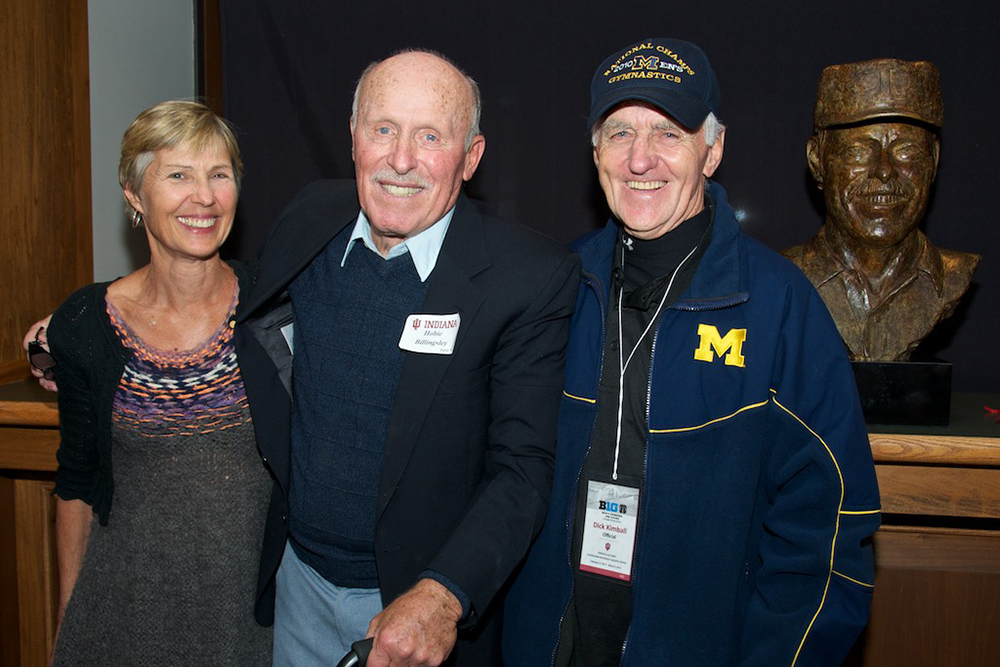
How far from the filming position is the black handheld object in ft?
4.03

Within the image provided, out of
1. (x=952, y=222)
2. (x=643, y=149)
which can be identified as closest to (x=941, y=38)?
(x=952, y=222)

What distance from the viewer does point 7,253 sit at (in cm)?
240

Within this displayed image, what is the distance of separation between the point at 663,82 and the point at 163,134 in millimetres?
1052

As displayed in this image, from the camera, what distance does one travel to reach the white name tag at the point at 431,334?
1.52 metres

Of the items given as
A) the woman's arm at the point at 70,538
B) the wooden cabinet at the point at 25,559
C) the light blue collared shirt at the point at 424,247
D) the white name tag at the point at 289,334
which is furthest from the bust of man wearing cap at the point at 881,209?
the wooden cabinet at the point at 25,559

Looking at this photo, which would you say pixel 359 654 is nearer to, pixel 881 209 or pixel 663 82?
pixel 663 82

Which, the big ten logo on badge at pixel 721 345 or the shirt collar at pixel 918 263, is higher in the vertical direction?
the shirt collar at pixel 918 263

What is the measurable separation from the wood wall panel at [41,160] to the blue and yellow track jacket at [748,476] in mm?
1894

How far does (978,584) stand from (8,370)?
118 inches

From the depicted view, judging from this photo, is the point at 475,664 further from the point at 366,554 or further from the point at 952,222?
the point at 952,222

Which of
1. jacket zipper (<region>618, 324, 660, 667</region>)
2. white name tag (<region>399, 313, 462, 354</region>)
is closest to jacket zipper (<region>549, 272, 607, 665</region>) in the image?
jacket zipper (<region>618, 324, 660, 667</region>)

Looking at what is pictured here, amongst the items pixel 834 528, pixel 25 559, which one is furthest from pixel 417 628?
pixel 25 559

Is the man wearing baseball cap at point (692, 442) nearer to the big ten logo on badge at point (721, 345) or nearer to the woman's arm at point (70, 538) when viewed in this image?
the big ten logo on badge at point (721, 345)

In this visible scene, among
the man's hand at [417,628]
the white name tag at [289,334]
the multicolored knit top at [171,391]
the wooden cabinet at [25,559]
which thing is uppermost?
the white name tag at [289,334]
